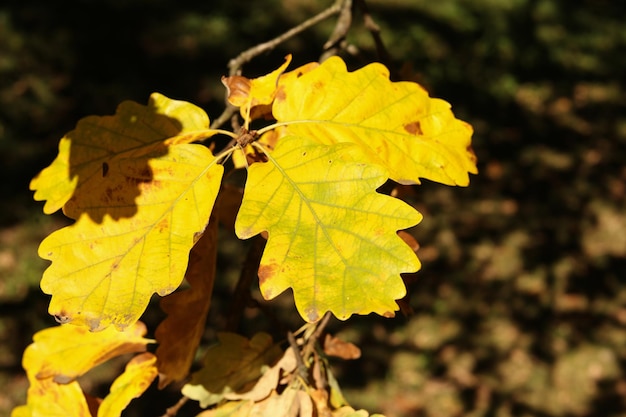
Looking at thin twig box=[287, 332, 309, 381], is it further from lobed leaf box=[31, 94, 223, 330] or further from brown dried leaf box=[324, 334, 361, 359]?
lobed leaf box=[31, 94, 223, 330]

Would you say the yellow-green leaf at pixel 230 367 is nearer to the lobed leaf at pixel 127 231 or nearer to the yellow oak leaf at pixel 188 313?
the yellow oak leaf at pixel 188 313

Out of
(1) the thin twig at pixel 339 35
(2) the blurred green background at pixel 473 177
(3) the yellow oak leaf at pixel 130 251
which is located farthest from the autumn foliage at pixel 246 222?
(2) the blurred green background at pixel 473 177

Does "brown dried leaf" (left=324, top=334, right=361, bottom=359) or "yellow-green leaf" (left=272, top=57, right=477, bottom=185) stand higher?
"yellow-green leaf" (left=272, top=57, right=477, bottom=185)

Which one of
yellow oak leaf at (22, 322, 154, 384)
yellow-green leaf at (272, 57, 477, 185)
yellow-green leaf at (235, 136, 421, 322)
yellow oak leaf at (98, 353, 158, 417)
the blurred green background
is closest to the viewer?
yellow-green leaf at (235, 136, 421, 322)

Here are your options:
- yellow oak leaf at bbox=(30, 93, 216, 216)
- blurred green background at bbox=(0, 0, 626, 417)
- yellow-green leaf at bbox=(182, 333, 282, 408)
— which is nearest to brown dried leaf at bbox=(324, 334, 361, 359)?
yellow-green leaf at bbox=(182, 333, 282, 408)

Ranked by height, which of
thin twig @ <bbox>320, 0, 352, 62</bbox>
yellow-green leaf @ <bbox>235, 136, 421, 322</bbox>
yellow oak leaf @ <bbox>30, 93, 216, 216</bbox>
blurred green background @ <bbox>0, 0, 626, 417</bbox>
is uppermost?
thin twig @ <bbox>320, 0, 352, 62</bbox>

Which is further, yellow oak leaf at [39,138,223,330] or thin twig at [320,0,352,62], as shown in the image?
thin twig at [320,0,352,62]
